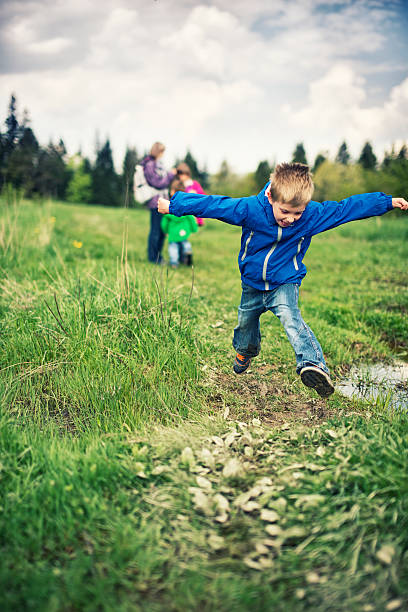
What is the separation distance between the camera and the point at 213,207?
2721 millimetres

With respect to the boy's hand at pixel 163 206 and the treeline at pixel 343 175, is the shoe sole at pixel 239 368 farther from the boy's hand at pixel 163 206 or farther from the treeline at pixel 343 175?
the treeline at pixel 343 175

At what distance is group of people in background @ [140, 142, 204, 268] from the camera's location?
274 inches

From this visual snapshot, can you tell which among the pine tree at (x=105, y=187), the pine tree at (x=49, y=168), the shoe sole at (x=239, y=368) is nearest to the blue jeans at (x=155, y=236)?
the pine tree at (x=49, y=168)

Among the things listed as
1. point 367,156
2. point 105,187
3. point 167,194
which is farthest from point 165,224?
point 105,187

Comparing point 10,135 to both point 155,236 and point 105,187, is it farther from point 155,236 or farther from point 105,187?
point 105,187

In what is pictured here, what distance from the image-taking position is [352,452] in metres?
2.04

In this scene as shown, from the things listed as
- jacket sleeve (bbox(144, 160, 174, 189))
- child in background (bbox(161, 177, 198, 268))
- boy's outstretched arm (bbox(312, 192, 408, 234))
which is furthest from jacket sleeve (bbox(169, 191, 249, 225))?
jacket sleeve (bbox(144, 160, 174, 189))

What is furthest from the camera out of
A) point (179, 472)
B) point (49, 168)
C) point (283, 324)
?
point (49, 168)

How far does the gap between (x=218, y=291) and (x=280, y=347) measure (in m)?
2.19

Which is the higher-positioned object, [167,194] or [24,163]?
[24,163]

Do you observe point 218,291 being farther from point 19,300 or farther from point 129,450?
point 129,450

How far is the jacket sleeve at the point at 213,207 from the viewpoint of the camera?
8.90ft

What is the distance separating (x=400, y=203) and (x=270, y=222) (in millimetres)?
950

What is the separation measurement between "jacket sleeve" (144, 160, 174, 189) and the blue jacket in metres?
4.50
